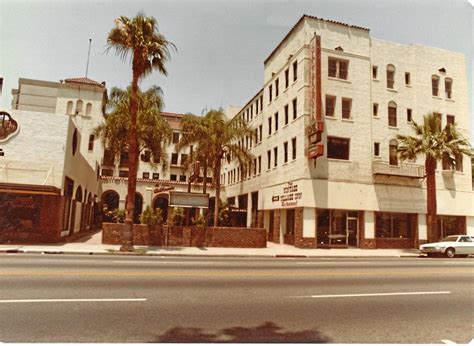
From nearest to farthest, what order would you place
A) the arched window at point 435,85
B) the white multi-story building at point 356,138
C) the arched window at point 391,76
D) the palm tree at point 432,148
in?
the palm tree at point 432,148 < the white multi-story building at point 356,138 < the arched window at point 391,76 < the arched window at point 435,85

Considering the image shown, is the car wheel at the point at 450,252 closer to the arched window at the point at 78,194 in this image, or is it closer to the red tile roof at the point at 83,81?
the arched window at the point at 78,194

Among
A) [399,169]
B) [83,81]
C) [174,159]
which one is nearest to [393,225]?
[399,169]

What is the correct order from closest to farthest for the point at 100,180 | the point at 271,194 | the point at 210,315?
the point at 210,315
the point at 271,194
the point at 100,180

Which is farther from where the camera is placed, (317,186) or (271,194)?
(271,194)

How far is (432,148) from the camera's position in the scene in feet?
85.2

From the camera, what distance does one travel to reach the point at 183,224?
24.4 m

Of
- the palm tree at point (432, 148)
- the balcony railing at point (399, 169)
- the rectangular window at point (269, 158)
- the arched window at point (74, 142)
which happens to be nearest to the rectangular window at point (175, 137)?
the rectangular window at point (269, 158)

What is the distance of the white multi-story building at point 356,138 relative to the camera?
86.5 feet

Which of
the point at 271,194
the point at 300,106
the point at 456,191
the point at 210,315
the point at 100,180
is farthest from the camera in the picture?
the point at 100,180

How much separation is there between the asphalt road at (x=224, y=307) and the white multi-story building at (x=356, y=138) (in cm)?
1516

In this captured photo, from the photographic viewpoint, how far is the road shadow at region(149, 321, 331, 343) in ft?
17.3

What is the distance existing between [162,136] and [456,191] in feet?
84.4

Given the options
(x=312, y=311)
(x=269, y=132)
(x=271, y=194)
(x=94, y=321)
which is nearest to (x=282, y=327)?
(x=312, y=311)

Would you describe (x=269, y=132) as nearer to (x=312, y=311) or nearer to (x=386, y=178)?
(x=386, y=178)
